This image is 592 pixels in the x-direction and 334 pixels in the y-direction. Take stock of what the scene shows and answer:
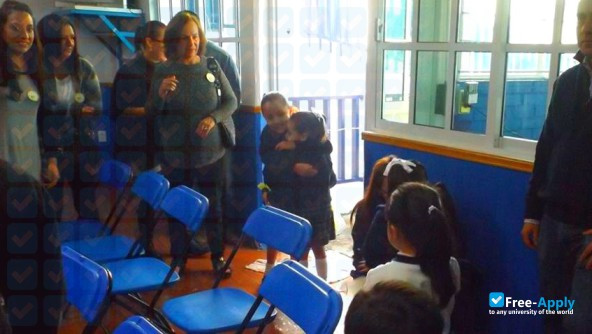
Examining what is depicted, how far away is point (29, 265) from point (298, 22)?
291cm

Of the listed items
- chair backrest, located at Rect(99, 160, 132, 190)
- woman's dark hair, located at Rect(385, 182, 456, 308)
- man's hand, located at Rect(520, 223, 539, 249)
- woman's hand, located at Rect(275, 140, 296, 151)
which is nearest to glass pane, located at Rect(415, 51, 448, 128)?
woman's hand, located at Rect(275, 140, 296, 151)

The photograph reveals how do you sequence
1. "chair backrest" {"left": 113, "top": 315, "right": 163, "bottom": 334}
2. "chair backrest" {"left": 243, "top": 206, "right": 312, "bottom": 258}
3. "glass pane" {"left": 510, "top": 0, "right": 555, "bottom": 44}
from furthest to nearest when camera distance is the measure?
"glass pane" {"left": 510, "top": 0, "right": 555, "bottom": 44} < "chair backrest" {"left": 243, "top": 206, "right": 312, "bottom": 258} < "chair backrest" {"left": 113, "top": 315, "right": 163, "bottom": 334}

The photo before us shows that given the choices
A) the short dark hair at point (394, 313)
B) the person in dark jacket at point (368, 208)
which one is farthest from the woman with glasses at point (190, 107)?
the short dark hair at point (394, 313)

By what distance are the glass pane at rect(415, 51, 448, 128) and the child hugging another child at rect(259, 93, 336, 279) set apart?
464 mm

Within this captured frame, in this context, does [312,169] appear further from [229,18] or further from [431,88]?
[229,18]

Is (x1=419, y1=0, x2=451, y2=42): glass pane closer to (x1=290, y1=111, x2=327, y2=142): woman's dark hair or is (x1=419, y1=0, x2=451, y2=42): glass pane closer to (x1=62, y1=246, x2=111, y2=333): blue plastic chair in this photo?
(x1=290, y1=111, x2=327, y2=142): woman's dark hair

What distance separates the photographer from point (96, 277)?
1580 mm

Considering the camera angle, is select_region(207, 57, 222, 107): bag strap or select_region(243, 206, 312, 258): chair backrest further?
select_region(207, 57, 222, 107): bag strap

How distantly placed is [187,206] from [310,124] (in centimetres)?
71

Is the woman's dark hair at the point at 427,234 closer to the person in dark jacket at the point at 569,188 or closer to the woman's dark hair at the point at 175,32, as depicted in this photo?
the person in dark jacket at the point at 569,188

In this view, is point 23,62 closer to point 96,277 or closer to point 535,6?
point 96,277

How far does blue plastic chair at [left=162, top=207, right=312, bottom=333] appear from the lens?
5.90 feet

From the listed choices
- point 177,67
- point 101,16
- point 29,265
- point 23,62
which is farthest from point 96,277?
point 101,16

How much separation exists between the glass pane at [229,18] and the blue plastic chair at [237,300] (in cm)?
180
